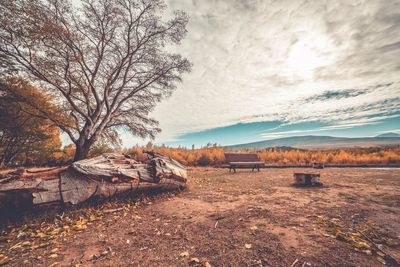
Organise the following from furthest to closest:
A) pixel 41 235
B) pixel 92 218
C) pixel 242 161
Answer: pixel 242 161, pixel 92 218, pixel 41 235

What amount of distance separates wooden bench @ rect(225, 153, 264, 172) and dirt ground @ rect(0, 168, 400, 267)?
21.8 ft

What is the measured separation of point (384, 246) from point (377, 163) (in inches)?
633

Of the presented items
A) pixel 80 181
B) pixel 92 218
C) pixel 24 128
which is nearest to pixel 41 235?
pixel 92 218

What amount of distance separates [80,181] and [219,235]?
11.0ft

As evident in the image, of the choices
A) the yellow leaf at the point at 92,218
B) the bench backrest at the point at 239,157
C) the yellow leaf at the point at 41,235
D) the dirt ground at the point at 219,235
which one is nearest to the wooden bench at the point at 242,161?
the bench backrest at the point at 239,157

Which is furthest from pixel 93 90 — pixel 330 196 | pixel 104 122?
pixel 330 196

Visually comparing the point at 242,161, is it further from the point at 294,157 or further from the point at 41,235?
the point at 41,235

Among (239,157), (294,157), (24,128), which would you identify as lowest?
(294,157)

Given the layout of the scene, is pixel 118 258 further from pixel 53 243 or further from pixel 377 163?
pixel 377 163

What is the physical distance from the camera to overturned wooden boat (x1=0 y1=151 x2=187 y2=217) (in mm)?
3596

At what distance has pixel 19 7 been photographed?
7.22m

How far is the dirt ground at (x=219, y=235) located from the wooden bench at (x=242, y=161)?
6.66 meters

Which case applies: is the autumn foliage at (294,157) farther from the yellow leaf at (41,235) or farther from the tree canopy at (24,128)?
the yellow leaf at (41,235)

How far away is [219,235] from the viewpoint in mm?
2971
